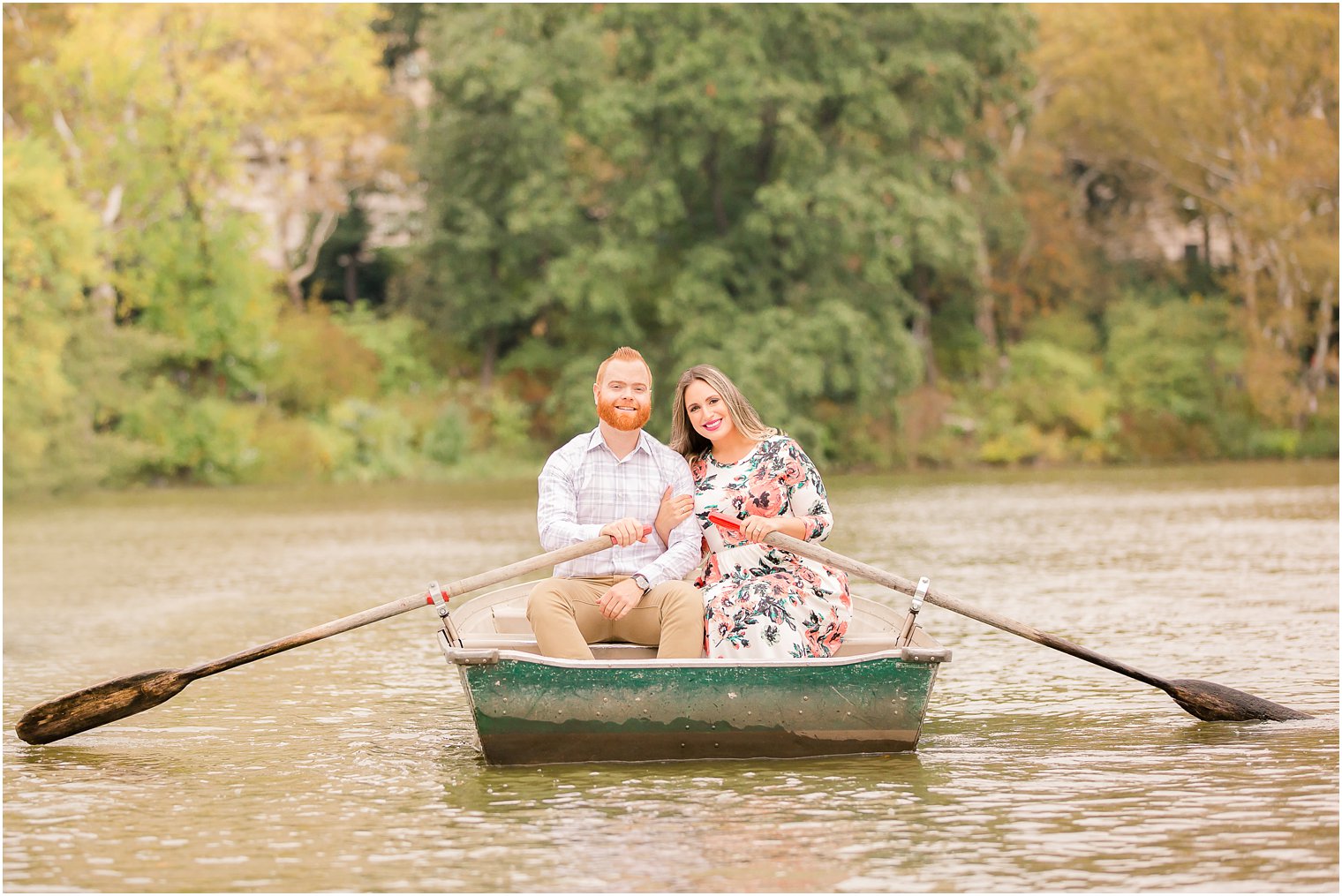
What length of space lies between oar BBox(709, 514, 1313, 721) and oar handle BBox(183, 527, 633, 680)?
2.02ft

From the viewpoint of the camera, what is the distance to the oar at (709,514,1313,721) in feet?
26.5

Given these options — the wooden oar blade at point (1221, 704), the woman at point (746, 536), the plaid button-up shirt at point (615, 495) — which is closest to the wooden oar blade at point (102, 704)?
the plaid button-up shirt at point (615, 495)

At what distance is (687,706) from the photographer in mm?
7809

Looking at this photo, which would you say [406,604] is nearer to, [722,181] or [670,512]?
[670,512]

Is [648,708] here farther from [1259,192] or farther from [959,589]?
[1259,192]

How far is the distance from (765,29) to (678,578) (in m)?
30.6

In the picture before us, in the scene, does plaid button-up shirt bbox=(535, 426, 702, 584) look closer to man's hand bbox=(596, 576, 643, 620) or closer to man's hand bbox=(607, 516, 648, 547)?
man's hand bbox=(596, 576, 643, 620)

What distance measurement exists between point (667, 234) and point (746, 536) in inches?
1310

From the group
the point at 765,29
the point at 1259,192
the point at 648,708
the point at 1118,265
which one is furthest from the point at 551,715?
the point at 1118,265

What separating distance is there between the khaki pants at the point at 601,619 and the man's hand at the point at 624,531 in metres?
0.33

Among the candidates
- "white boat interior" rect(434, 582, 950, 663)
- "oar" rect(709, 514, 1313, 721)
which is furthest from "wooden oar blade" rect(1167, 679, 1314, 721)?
"white boat interior" rect(434, 582, 950, 663)

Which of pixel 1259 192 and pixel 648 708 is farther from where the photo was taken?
pixel 1259 192

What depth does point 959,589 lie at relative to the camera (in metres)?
15.1

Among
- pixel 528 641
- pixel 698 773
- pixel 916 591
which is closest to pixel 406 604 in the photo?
pixel 528 641
